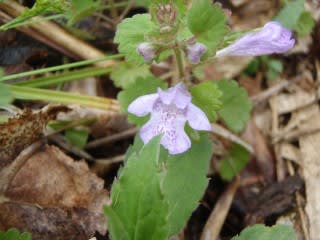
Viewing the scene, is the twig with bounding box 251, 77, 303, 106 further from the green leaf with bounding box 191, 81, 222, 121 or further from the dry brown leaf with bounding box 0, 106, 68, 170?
the dry brown leaf with bounding box 0, 106, 68, 170

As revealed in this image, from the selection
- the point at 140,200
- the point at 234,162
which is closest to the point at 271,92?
the point at 234,162

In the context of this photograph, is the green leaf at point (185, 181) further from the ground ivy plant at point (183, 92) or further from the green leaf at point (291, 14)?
the green leaf at point (291, 14)

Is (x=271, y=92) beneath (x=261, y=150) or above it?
above

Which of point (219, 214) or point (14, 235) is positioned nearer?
point (14, 235)

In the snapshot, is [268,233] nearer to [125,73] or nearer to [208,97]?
[208,97]

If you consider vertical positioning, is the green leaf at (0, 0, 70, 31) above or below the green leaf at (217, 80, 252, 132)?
above

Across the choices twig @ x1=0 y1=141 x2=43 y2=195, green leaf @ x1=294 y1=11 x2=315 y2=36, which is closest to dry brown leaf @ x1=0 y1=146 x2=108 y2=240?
twig @ x1=0 y1=141 x2=43 y2=195
